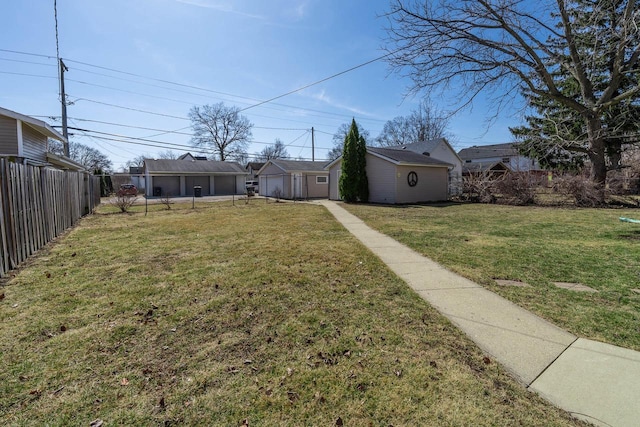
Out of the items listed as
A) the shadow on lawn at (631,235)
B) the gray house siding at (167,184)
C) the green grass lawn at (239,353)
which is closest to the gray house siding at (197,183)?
the gray house siding at (167,184)

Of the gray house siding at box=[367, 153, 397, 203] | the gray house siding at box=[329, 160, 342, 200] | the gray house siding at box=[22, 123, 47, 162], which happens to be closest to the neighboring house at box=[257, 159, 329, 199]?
the gray house siding at box=[329, 160, 342, 200]

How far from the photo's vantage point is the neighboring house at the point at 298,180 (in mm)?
25359

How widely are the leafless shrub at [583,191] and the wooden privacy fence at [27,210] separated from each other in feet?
70.7

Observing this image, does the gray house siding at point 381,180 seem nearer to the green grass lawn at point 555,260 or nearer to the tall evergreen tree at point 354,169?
the tall evergreen tree at point 354,169

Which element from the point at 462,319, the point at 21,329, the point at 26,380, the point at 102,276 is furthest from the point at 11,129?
the point at 462,319

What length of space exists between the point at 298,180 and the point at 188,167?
51.2 ft

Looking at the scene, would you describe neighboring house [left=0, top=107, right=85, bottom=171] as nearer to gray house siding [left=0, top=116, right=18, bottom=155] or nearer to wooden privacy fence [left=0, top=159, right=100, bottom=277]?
gray house siding [left=0, top=116, right=18, bottom=155]

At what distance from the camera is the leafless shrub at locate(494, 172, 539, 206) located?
17.1m

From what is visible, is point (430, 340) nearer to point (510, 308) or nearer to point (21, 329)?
point (510, 308)

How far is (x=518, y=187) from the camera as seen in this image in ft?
56.4

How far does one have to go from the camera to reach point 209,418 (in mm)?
1922

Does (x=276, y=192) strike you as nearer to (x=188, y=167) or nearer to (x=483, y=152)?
(x=188, y=167)

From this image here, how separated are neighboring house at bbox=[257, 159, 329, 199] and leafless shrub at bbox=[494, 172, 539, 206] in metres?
13.1

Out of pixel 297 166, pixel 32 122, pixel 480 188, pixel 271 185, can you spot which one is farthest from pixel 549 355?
pixel 271 185
